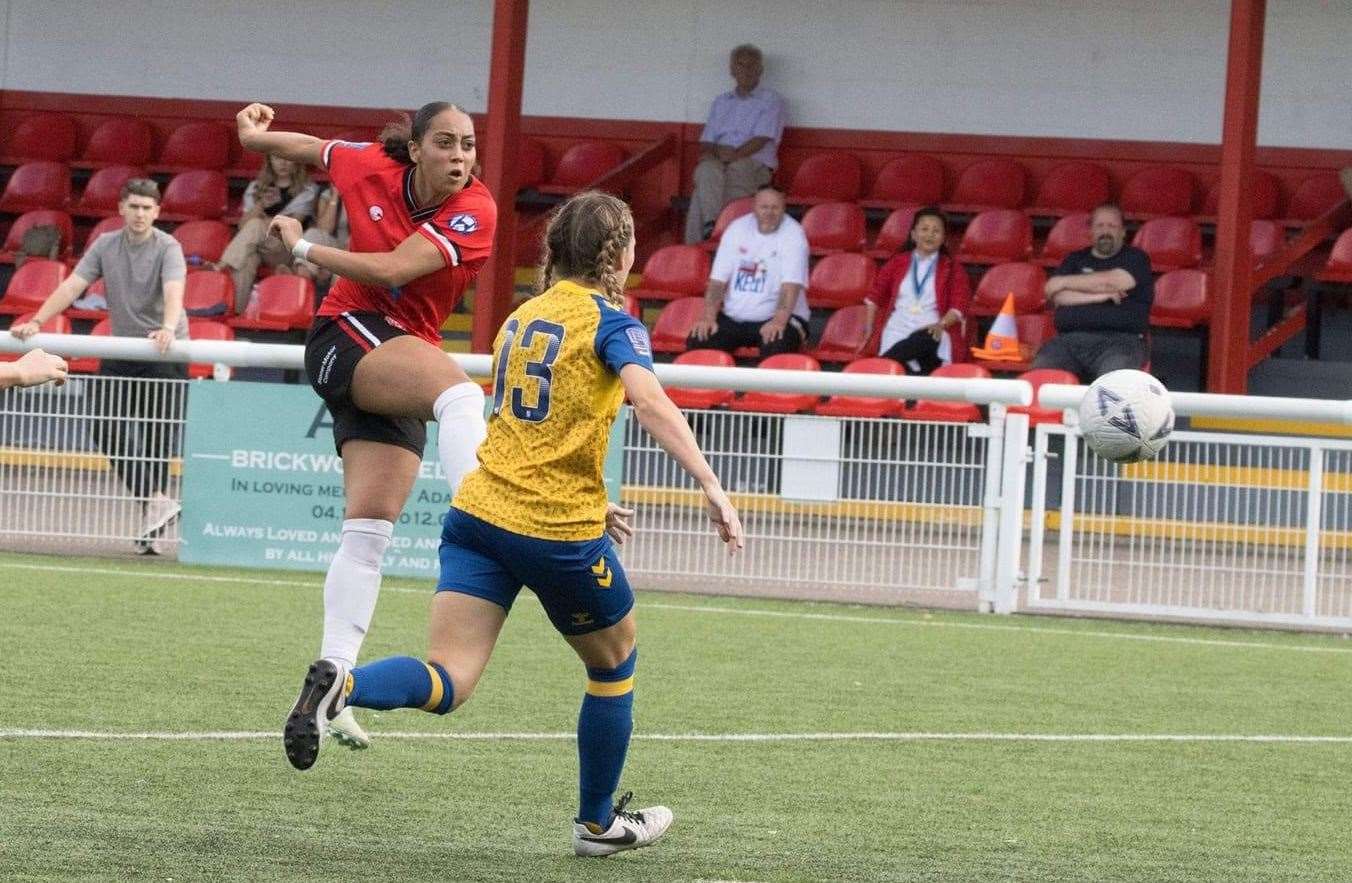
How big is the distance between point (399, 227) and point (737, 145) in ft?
36.2

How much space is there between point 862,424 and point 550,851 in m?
5.76

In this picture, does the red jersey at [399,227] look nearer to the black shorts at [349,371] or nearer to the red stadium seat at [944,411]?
the black shorts at [349,371]

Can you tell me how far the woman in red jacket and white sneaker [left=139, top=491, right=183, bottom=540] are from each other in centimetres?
514

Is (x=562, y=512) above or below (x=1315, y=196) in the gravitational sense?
below

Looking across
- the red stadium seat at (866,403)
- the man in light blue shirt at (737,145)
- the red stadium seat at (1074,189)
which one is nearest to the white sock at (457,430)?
the red stadium seat at (866,403)

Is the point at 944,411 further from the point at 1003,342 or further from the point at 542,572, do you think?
the point at 542,572

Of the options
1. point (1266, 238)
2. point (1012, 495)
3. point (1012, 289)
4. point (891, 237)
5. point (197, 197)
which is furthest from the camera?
point (197, 197)

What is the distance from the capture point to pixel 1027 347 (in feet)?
46.9

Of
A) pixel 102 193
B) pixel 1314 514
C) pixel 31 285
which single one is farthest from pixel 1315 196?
pixel 102 193

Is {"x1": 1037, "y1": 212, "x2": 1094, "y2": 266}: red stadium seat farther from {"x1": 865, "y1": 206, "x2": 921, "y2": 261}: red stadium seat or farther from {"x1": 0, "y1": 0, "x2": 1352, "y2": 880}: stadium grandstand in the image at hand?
{"x1": 865, "y1": 206, "x2": 921, "y2": 261}: red stadium seat

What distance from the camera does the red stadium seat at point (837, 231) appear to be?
52.7 ft

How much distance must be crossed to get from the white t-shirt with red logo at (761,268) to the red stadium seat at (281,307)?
10.3ft

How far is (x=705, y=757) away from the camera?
233 inches

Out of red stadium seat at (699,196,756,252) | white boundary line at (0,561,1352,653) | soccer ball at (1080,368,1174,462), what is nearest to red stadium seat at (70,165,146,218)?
red stadium seat at (699,196,756,252)
